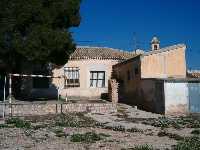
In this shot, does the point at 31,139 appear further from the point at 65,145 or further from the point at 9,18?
the point at 9,18

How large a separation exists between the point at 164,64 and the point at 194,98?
220 inches

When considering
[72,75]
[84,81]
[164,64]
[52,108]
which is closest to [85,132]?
[52,108]

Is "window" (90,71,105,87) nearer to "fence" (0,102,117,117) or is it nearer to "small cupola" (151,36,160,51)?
"small cupola" (151,36,160,51)

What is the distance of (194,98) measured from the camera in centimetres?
2745

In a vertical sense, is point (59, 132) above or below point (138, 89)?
below

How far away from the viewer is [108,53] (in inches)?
1535

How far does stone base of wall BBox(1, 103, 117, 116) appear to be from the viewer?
23.7 meters

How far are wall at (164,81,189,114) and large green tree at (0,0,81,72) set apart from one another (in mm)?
7747

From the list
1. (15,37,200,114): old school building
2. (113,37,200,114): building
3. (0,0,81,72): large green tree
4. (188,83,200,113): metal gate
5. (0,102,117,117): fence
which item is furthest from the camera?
(188,83,200,113): metal gate

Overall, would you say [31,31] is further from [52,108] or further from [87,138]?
[87,138]

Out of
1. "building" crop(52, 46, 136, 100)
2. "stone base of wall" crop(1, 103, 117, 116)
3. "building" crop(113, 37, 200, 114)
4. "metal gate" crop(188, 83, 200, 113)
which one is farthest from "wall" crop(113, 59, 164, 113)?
"stone base of wall" crop(1, 103, 117, 116)

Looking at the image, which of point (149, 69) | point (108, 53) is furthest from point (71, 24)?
point (108, 53)

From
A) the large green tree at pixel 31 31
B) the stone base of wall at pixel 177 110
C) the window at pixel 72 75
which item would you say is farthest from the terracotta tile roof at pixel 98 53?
the stone base of wall at pixel 177 110

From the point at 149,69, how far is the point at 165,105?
546 centimetres
